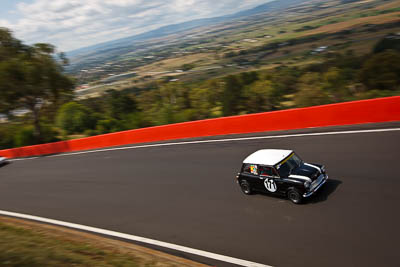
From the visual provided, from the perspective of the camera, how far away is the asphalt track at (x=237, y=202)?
652cm

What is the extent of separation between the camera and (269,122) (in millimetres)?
14305

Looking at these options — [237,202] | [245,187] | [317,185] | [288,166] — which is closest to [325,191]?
[317,185]

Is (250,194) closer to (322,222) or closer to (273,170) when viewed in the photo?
(273,170)

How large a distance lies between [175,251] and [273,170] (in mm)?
3336

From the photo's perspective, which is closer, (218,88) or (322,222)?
(322,222)

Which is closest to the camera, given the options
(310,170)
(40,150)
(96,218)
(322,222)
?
(322,222)

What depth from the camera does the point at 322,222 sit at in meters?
7.12

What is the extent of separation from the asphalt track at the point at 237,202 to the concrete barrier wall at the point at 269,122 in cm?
51

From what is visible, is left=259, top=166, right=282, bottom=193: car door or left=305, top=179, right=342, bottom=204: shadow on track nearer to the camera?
left=305, top=179, right=342, bottom=204: shadow on track

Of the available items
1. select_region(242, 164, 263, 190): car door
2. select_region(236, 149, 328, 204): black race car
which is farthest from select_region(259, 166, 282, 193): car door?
select_region(242, 164, 263, 190): car door

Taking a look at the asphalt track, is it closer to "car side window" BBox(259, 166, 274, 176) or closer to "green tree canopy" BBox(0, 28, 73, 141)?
"car side window" BBox(259, 166, 274, 176)

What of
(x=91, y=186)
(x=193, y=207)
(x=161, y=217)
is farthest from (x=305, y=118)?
(x=91, y=186)

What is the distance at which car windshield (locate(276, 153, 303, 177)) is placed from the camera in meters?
8.35

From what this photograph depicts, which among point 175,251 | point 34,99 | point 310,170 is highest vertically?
point 34,99
